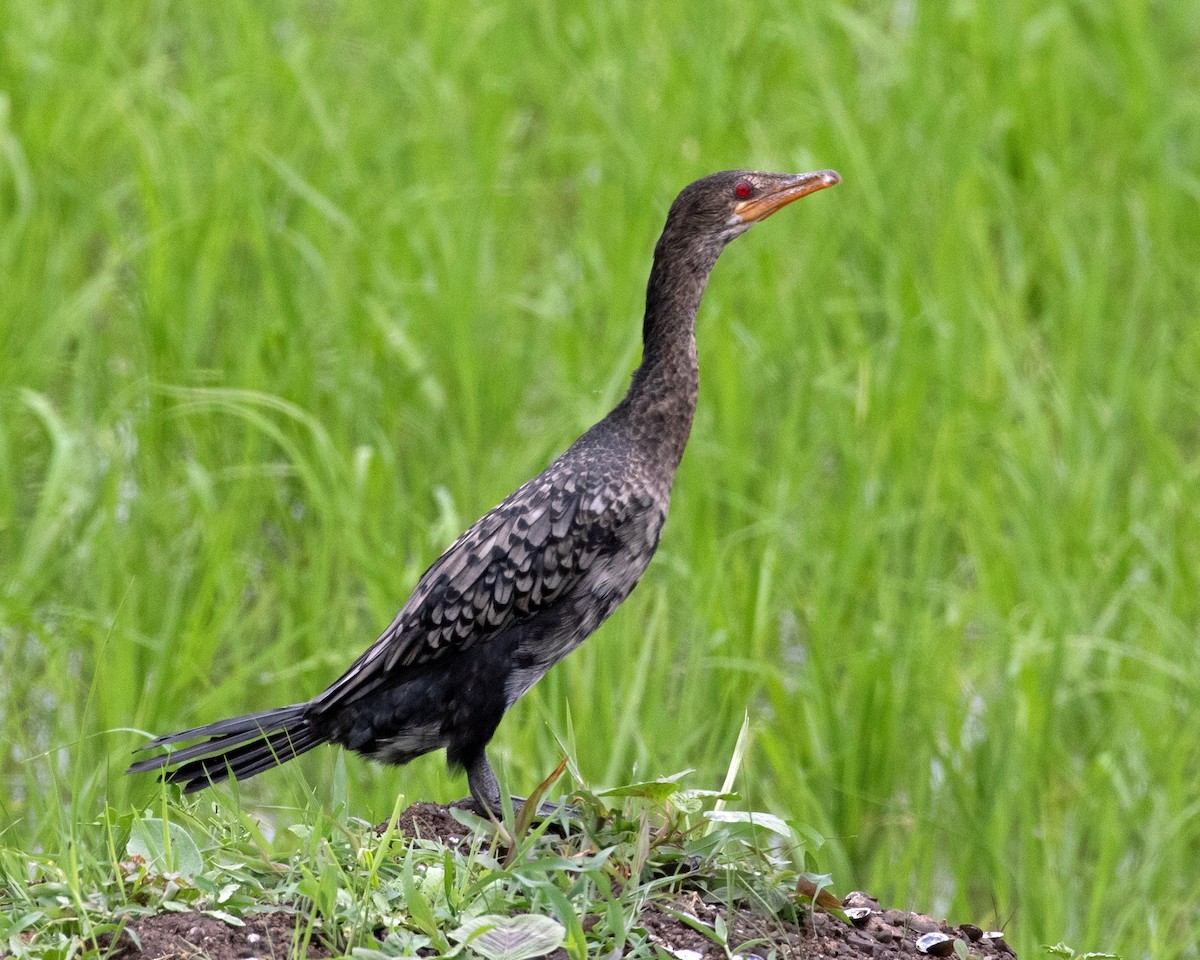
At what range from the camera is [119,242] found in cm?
650

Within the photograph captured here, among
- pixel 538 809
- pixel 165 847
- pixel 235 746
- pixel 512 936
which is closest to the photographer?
pixel 512 936

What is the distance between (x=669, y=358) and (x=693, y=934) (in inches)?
52.4

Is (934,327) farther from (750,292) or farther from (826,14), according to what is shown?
(826,14)

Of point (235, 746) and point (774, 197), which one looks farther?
point (774, 197)

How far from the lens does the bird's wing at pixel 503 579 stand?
365 cm

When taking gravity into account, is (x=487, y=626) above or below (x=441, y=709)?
above

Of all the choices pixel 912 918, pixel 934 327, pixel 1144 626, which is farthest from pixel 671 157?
pixel 912 918

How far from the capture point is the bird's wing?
365cm

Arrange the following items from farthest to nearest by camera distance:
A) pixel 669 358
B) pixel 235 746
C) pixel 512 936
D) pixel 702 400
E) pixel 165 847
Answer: pixel 702 400 < pixel 669 358 < pixel 235 746 < pixel 165 847 < pixel 512 936

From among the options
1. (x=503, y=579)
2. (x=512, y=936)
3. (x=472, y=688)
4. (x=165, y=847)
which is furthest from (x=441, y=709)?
(x=512, y=936)

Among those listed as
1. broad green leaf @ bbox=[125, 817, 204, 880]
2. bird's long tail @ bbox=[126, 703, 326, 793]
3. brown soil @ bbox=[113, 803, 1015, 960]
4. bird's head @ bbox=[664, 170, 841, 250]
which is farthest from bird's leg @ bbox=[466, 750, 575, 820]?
bird's head @ bbox=[664, 170, 841, 250]

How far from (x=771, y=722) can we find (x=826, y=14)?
172 inches

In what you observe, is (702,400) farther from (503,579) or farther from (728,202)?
(503,579)

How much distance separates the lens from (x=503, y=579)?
3.65 m
